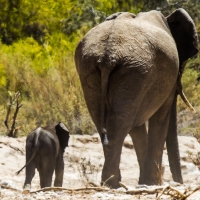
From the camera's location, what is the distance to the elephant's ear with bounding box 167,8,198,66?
329 inches

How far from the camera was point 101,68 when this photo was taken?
6652mm

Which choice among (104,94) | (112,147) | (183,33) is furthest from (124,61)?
(183,33)

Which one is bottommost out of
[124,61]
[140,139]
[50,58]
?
[140,139]

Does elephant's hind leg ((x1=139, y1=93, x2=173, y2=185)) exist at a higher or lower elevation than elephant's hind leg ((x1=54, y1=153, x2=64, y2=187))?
higher

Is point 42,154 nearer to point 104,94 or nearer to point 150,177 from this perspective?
point 150,177

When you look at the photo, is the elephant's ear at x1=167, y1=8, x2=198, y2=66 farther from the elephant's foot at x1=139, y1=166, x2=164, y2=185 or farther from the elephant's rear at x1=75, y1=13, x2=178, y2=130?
the elephant's foot at x1=139, y1=166, x2=164, y2=185

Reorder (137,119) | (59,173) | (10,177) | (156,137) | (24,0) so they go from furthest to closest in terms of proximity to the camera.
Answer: (24,0) < (10,177) < (59,173) < (156,137) < (137,119)

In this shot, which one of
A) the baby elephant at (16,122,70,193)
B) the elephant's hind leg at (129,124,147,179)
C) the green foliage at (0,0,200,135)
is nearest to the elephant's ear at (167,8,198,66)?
the elephant's hind leg at (129,124,147,179)

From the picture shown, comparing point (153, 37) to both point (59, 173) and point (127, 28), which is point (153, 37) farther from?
point (59, 173)

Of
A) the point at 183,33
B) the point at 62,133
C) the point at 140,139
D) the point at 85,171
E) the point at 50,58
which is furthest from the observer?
the point at 50,58

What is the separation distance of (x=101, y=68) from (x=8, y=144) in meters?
5.33

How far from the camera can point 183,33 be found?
846 centimetres

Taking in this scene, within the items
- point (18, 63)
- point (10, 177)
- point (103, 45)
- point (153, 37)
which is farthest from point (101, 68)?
point (18, 63)

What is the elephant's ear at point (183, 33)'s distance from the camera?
8.35 metres
